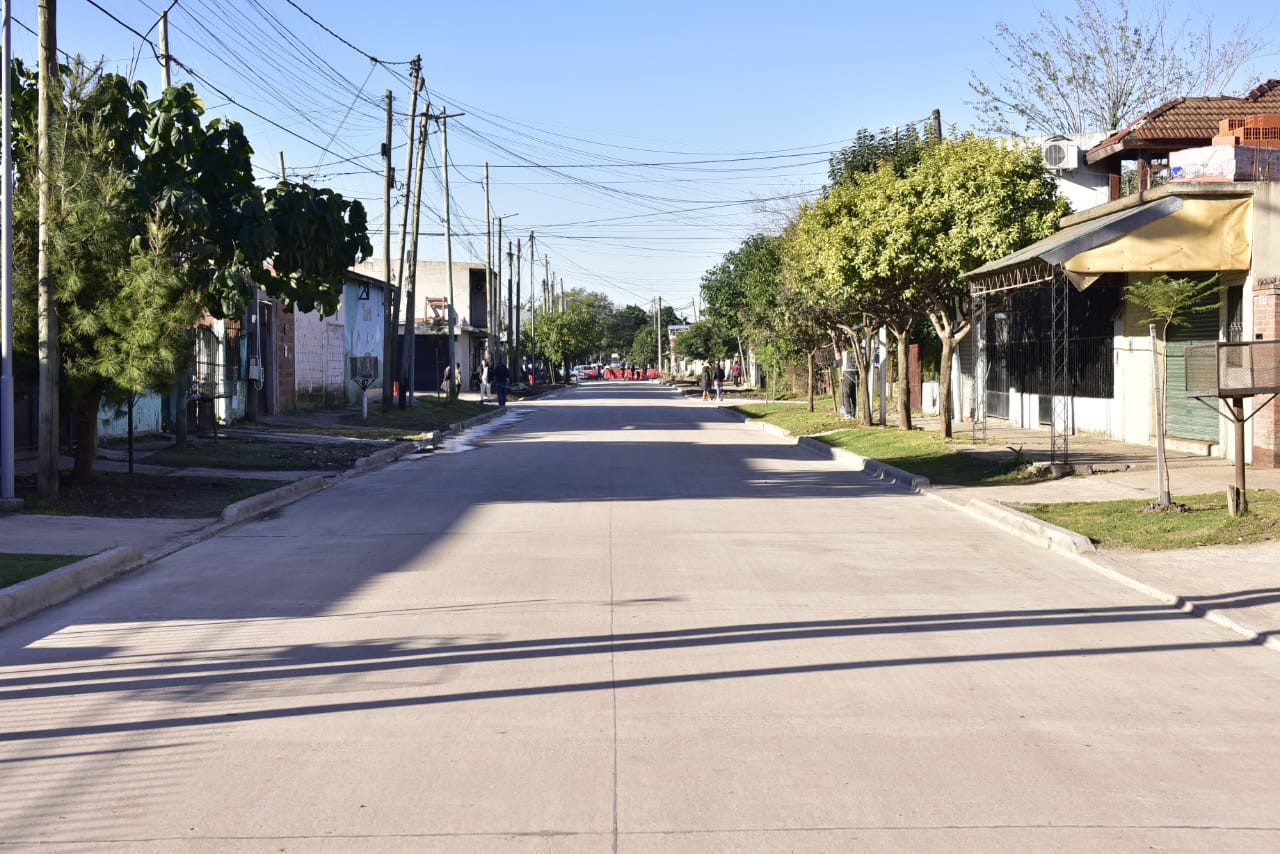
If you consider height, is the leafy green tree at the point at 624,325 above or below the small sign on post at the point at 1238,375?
above

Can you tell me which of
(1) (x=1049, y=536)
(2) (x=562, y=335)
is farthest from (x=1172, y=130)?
(2) (x=562, y=335)

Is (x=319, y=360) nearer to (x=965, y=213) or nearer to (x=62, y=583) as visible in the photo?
(x=965, y=213)

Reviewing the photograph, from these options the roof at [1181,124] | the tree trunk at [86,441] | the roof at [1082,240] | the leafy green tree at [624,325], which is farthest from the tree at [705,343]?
the leafy green tree at [624,325]

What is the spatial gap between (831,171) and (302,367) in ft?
52.9

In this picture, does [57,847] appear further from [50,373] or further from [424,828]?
[50,373]

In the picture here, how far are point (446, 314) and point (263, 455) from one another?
5294cm

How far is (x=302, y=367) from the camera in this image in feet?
127

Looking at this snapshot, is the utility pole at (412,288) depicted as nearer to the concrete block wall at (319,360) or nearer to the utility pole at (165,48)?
the concrete block wall at (319,360)

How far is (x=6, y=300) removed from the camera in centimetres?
1410

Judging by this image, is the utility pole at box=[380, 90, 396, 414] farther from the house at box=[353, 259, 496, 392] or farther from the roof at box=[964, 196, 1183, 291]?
the house at box=[353, 259, 496, 392]

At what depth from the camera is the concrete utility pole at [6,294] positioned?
13922 mm

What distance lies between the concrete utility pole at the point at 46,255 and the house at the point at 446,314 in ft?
180

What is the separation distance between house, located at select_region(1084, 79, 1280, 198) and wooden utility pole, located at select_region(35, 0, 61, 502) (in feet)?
66.1

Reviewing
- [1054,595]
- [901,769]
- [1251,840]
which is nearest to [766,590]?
[1054,595]
